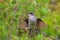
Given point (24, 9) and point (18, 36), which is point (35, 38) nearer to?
point (24, 9)

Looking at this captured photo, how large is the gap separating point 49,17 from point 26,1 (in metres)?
1.47

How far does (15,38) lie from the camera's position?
5.52 metres

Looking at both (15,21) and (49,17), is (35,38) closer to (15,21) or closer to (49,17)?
(15,21)

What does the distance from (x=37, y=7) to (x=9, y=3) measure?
0.58 meters

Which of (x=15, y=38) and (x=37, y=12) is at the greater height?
(x=37, y=12)

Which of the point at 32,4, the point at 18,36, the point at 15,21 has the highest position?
the point at 32,4

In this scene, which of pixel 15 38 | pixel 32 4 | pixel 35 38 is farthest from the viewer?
pixel 15 38

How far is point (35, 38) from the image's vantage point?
4477 mm

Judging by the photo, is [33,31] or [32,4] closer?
[33,31]

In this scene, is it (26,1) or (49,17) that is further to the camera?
(49,17)

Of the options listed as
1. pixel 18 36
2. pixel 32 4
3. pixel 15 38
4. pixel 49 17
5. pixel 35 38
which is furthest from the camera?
pixel 49 17

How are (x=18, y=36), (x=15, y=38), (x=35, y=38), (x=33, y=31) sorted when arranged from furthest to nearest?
(x=18, y=36) → (x=15, y=38) → (x=35, y=38) → (x=33, y=31)

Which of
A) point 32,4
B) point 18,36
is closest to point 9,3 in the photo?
point 32,4

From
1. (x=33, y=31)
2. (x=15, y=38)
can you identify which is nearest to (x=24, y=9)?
(x=15, y=38)
